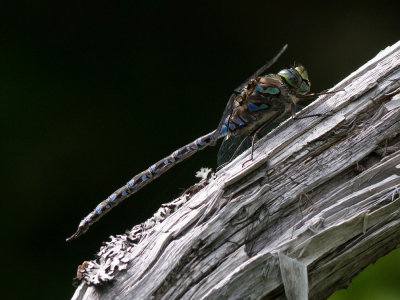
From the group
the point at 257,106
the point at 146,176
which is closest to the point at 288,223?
the point at 257,106

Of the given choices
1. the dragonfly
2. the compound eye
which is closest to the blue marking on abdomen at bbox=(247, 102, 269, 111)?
the dragonfly

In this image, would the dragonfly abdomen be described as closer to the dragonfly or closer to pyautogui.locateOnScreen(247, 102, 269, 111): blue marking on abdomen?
the dragonfly

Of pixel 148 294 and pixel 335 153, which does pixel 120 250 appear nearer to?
pixel 148 294

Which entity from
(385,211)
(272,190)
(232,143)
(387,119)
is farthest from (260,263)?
(232,143)

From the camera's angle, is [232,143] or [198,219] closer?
[198,219]

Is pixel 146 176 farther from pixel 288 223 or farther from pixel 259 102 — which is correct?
pixel 288 223

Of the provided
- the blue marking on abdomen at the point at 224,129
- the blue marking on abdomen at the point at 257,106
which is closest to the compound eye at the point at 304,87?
the blue marking on abdomen at the point at 257,106

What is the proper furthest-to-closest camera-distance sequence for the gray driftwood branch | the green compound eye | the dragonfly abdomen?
the dragonfly abdomen → the green compound eye → the gray driftwood branch

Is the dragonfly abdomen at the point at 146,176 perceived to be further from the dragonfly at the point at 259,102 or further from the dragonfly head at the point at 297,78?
the dragonfly head at the point at 297,78
